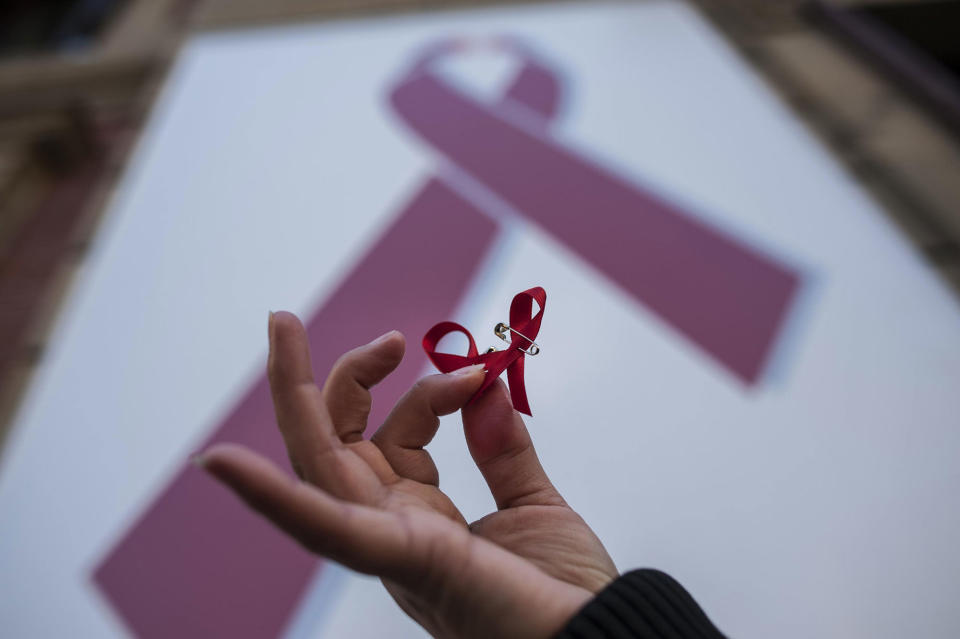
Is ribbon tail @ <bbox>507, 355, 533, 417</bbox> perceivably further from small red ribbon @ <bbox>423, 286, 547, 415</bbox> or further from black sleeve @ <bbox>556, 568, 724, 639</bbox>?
black sleeve @ <bbox>556, 568, 724, 639</bbox>

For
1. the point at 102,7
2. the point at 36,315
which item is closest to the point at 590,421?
the point at 36,315

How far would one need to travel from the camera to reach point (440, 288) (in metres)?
0.80

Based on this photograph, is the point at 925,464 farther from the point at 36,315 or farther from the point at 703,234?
the point at 36,315

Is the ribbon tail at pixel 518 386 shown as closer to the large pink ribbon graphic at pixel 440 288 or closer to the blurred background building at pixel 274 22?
the large pink ribbon graphic at pixel 440 288

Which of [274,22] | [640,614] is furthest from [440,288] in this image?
[274,22]

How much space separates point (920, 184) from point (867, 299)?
1.24ft

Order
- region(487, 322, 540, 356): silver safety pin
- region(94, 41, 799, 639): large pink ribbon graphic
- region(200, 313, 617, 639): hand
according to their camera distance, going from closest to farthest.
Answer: region(200, 313, 617, 639): hand → region(487, 322, 540, 356): silver safety pin → region(94, 41, 799, 639): large pink ribbon graphic

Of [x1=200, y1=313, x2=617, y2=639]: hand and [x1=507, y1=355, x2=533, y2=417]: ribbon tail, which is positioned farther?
[x1=507, y1=355, x2=533, y2=417]: ribbon tail

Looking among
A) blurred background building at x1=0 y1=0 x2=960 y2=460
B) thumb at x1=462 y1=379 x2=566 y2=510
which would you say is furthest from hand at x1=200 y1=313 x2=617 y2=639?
blurred background building at x1=0 y1=0 x2=960 y2=460

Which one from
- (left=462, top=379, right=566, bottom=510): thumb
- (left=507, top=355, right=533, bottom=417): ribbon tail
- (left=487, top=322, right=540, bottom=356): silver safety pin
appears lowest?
(left=462, top=379, right=566, bottom=510): thumb

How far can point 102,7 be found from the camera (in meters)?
1.84

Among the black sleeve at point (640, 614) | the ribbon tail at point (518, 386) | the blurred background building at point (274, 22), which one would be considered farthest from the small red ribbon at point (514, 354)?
the blurred background building at point (274, 22)

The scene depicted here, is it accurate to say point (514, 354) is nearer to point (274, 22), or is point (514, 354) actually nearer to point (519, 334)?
point (519, 334)

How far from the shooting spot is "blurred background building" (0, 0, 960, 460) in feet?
3.25
